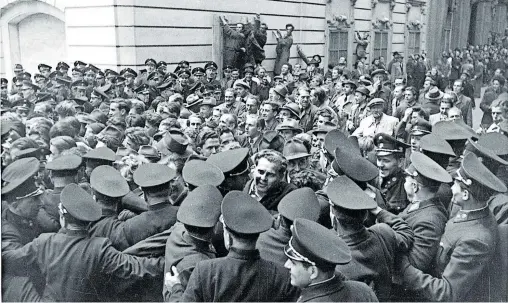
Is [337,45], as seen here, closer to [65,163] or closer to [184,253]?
[65,163]

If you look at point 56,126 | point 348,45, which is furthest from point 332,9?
point 56,126

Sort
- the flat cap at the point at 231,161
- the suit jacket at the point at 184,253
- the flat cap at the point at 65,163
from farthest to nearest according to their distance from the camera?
the flat cap at the point at 231,161
the flat cap at the point at 65,163
the suit jacket at the point at 184,253

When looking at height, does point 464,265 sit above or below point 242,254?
below

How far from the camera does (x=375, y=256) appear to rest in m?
3.20

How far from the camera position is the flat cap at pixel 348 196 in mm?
3145

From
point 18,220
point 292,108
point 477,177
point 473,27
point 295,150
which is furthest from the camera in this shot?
point 473,27

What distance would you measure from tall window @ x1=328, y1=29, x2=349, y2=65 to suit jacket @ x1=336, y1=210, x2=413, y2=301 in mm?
18703

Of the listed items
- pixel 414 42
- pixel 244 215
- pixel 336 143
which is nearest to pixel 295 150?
pixel 336 143

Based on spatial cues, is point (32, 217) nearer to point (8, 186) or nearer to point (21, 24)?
point (8, 186)

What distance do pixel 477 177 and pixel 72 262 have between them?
3.06 m

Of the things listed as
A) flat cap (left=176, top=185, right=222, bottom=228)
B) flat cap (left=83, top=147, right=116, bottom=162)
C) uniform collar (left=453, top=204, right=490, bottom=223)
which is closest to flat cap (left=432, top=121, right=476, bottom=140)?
uniform collar (left=453, top=204, right=490, bottom=223)

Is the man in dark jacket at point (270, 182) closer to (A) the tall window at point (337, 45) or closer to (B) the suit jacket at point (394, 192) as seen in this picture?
(B) the suit jacket at point (394, 192)

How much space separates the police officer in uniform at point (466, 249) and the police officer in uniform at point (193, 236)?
1.47 metres

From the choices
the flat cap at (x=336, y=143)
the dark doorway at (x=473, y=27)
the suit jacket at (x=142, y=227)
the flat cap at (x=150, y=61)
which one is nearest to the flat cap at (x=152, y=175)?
the suit jacket at (x=142, y=227)
